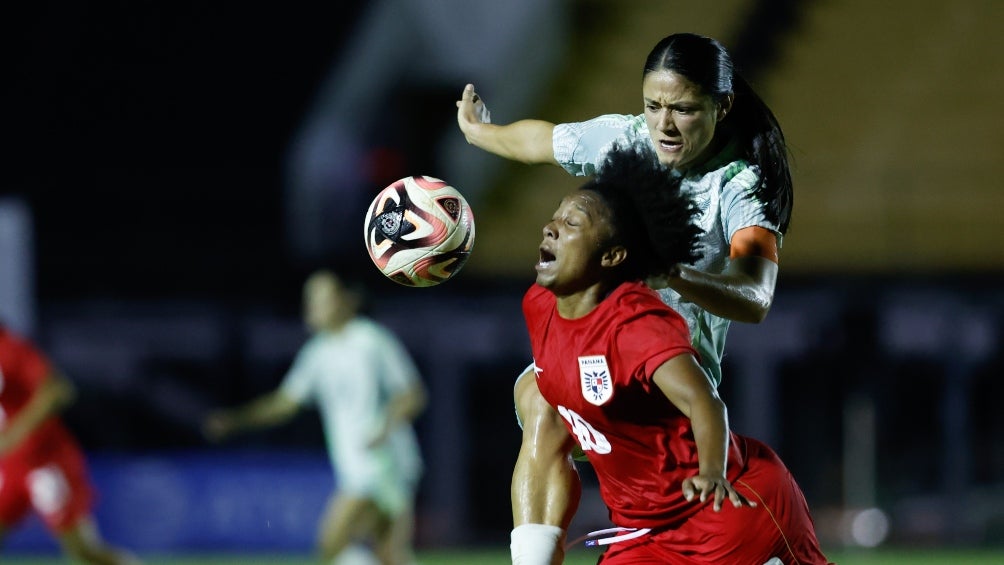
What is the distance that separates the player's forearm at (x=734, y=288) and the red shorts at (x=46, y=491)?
18.6 ft

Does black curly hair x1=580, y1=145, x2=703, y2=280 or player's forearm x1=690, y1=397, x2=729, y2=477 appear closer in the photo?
player's forearm x1=690, y1=397, x2=729, y2=477

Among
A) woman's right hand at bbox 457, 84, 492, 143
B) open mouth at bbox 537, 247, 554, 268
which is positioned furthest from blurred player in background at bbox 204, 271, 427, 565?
open mouth at bbox 537, 247, 554, 268

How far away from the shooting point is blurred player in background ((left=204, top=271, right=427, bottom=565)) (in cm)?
962

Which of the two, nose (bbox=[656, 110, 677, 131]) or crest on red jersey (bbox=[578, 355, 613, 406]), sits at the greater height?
nose (bbox=[656, 110, 677, 131])

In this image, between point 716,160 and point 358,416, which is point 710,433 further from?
point 358,416

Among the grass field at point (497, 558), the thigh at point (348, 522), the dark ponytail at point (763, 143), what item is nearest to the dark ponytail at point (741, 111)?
the dark ponytail at point (763, 143)

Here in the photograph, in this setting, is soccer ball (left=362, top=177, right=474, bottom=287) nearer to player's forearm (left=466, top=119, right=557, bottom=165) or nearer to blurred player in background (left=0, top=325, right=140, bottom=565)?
player's forearm (left=466, top=119, right=557, bottom=165)

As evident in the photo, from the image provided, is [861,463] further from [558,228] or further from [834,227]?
[558,228]

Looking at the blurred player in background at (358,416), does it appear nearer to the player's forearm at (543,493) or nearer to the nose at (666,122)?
the player's forearm at (543,493)

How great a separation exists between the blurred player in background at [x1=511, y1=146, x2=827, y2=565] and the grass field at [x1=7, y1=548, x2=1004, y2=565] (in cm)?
718

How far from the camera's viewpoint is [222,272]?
13758mm

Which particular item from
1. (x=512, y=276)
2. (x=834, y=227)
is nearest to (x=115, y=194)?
(x=512, y=276)

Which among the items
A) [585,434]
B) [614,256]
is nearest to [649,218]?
[614,256]

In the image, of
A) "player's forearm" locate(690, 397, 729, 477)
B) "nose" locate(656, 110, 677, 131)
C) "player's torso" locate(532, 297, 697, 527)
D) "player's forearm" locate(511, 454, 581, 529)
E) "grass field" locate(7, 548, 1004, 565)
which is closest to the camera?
"player's forearm" locate(690, 397, 729, 477)
